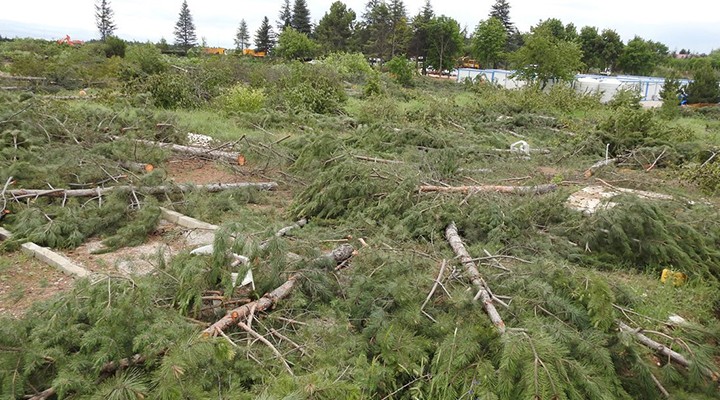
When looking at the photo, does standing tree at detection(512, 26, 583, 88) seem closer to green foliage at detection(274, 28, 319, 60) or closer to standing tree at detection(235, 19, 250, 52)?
green foliage at detection(274, 28, 319, 60)

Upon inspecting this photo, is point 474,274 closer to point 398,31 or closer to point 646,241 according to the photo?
point 646,241

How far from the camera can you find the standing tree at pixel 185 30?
206 ft

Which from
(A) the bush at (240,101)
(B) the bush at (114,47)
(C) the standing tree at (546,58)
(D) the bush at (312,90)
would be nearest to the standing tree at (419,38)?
(C) the standing tree at (546,58)

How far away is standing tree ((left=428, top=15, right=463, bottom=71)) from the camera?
146 feet

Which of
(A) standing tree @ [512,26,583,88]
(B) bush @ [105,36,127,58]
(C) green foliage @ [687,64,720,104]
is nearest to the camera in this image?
(A) standing tree @ [512,26,583,88]

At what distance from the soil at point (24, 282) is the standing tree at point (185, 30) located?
6329cm

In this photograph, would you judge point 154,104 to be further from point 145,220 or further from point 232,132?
point 145,220

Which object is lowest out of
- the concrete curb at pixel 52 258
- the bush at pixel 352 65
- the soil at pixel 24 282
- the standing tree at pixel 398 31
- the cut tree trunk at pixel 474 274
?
the soil at pixel 24 282

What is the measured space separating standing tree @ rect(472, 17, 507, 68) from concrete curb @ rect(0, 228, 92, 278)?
43.5 m

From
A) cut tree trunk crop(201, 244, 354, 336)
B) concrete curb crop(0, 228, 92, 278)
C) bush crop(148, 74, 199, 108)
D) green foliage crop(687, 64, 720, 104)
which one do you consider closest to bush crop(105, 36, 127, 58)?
bush crop(148, 74, 199, 108)

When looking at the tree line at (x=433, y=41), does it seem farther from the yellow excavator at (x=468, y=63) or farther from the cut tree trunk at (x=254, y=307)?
the cut tree trunk at (x=254, y=307)

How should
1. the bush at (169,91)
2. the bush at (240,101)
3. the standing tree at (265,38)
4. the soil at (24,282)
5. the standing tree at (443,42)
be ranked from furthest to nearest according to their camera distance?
the standing tree at (265,38) < the standing tree at (443,42) < the bush at (169,91) < the bush at (240,101) < the soil at (24,282)

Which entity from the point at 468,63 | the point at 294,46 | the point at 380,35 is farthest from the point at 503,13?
the point at 294,46

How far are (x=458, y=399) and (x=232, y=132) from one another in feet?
32.1
